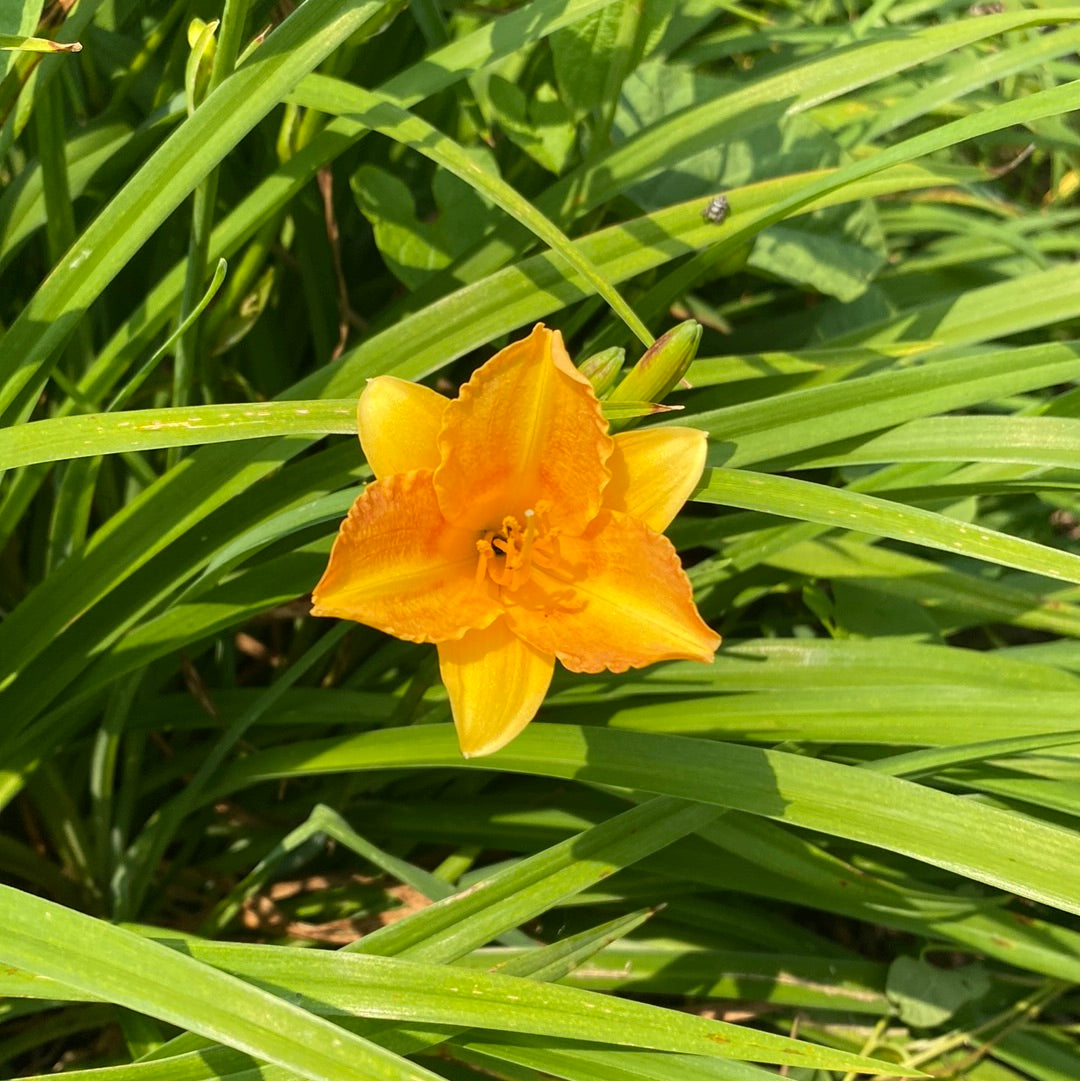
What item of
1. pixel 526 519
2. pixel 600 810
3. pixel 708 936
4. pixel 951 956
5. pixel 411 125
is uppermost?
pixel 411 125

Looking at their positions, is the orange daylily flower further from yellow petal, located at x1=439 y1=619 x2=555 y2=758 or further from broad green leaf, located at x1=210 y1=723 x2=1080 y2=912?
broad green leaf, located at x1=210 y1=723 x2=1080 y2=912

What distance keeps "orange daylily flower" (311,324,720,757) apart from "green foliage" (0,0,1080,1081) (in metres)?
0.07

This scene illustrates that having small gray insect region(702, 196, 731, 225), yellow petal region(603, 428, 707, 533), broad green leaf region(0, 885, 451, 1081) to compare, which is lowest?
broad green leaf region(0, 885, 451, 1081)

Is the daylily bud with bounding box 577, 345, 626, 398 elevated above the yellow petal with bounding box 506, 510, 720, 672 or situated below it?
above

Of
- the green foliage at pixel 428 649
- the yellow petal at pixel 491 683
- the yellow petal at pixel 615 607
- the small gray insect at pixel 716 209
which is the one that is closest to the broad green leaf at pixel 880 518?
the green foliage at pixel 428 649

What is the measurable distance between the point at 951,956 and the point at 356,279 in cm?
148

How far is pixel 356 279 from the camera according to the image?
65.6 inches

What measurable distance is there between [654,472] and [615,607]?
0.13 meters

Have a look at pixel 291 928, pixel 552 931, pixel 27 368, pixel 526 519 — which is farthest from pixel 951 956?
pixel 27 368

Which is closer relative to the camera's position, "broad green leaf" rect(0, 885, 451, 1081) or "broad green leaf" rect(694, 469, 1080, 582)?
"broad green leaf" rect(0, 885, 451, 1081)

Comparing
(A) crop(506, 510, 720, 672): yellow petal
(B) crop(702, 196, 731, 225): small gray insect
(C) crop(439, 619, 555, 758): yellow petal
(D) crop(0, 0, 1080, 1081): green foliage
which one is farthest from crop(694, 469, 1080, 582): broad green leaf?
(B) crop(702, 196, 731, 225): small gray insect

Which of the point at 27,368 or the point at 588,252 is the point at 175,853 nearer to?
the point at 27,368

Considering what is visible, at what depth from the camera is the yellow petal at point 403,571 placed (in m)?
0.82

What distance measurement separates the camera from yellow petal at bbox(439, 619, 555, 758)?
87 cm
